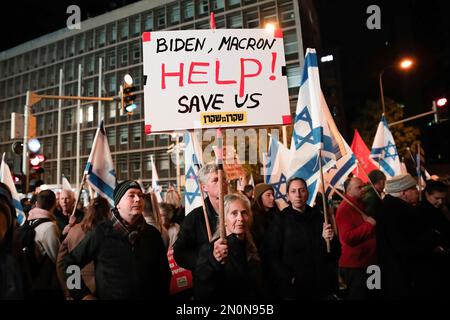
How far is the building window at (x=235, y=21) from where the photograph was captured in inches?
1532

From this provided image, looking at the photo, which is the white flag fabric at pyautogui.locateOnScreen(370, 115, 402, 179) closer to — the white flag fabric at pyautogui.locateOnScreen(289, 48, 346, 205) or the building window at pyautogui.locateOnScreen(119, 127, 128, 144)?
the white flag fabric at pyautogui.locateOnScreen(289, 48, 346, 205)

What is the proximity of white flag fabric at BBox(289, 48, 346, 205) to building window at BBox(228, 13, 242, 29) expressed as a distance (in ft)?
121

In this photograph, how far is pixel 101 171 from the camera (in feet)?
17.7

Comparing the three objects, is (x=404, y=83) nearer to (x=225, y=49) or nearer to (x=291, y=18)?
(x=291, y=18)

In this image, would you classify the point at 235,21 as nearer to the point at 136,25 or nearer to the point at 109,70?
the point at 136,25

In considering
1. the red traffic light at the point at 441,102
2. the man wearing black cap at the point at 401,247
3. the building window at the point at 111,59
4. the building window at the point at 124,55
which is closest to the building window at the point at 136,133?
the building window at the point at 124,55

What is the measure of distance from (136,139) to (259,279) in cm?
4369

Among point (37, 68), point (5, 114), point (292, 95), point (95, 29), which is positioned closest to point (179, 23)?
point (95, 29)

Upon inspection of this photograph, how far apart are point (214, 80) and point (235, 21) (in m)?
38.7

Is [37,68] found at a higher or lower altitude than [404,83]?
higher

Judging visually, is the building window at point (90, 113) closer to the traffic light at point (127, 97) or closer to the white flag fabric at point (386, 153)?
the traffic light at point (127, 97)

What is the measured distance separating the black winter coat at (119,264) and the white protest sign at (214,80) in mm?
1151

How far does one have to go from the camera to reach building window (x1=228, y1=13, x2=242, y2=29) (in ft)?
128

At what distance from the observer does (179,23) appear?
43.3m
